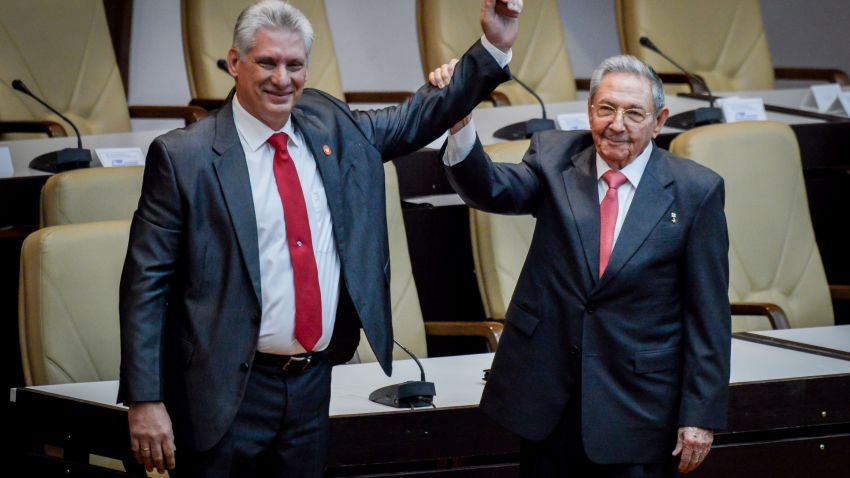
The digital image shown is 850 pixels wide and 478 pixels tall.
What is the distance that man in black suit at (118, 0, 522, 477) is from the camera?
1838mm

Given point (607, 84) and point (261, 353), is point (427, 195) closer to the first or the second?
point (607, 84)

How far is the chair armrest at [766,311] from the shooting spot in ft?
10.2

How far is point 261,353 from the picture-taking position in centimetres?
189

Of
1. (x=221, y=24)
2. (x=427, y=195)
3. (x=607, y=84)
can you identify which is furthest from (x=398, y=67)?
(x=607, y=84)

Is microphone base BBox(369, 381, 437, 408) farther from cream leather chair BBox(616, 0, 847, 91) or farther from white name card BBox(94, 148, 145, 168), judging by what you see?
cream leather chair BBox(616, 0, 847, 91)

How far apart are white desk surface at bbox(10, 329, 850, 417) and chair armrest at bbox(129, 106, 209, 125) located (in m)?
1.76

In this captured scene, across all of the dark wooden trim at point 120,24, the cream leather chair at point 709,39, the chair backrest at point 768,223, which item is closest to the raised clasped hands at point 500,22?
the chair backrest at point 768,223

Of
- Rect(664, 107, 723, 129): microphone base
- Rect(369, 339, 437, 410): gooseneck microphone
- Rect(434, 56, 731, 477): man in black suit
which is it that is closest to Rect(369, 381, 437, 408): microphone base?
Rect(369, 339, 437, 410): gooseneck microphone

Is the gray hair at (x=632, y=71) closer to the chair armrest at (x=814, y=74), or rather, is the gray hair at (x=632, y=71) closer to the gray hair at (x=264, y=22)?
the gray hair at (x=264, y=22)


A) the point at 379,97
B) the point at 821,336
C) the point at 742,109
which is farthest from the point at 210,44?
the point at 821,336

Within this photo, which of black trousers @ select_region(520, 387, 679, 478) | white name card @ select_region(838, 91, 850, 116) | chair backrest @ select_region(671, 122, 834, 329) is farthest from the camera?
white name card @ select_region(838, 91, 850, 116)

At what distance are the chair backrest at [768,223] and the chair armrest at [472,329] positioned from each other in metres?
0.71

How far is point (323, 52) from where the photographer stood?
4.71m

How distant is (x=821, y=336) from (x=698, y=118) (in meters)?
1.09
